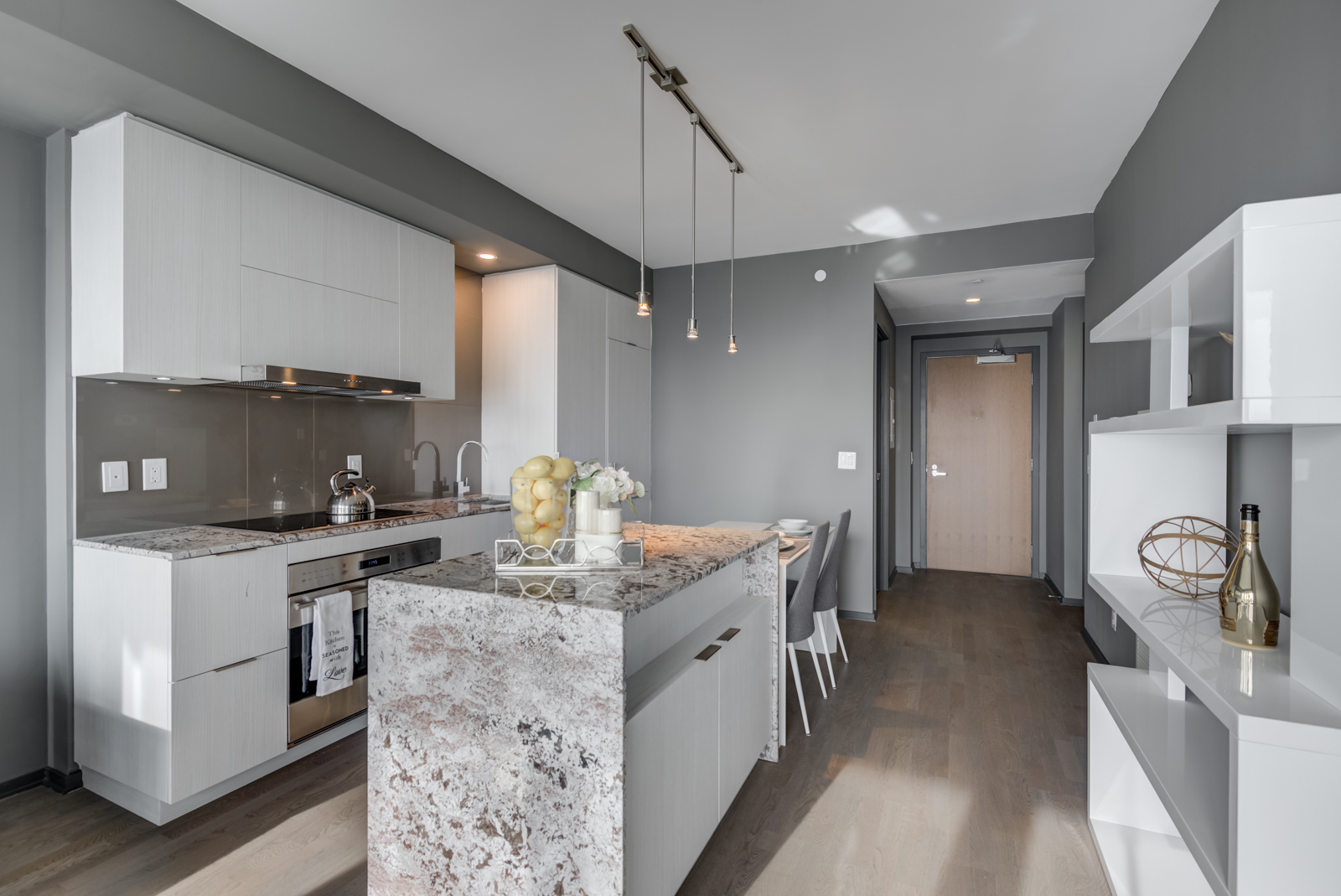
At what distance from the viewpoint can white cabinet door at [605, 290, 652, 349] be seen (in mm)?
4684

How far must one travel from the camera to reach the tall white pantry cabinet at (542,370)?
4.07 metres

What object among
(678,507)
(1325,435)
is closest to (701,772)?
(1325,435)

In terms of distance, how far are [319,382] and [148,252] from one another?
695 mm

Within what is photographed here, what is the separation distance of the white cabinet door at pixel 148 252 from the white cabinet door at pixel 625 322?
100.0 inches

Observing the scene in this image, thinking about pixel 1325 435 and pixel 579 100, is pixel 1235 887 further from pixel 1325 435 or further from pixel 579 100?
pixel 579 100

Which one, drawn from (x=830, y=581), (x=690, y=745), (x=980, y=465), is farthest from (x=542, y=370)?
(x=980, y=465)

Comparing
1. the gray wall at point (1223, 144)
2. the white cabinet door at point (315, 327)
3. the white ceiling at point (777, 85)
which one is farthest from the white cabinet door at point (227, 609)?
the gray wall at point (1223, 144)

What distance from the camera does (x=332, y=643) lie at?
2625mm

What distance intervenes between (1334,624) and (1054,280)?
13.4ft

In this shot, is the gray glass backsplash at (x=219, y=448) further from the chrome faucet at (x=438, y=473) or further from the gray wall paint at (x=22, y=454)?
the chrome faucet at (x=438, y=473)

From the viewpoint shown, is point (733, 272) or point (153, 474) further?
point (733, 272)

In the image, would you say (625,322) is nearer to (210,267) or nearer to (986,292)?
(986,292)

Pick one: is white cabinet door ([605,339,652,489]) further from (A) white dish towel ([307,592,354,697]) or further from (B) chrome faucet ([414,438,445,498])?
(A) white dish towel ([307,592,354,697])

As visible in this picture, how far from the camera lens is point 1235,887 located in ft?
3.37
